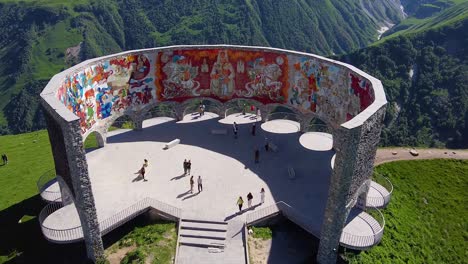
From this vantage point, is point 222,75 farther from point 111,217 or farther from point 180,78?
point 111,217

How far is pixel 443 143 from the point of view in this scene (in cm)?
8894

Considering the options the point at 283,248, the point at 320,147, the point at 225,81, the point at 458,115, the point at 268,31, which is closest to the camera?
the point at 283,248

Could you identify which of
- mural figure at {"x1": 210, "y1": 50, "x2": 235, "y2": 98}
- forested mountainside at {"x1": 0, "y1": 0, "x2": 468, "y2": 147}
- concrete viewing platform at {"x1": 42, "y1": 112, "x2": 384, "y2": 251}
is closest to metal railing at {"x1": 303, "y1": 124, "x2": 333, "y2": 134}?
concrete viewing platform at {"x1": 42, "y1": 112, "x2": 384, "y2": 251}

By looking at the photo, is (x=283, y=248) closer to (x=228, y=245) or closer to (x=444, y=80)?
(x=228, y=245)

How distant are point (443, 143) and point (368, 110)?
245ft

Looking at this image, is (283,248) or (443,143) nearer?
(283,248)

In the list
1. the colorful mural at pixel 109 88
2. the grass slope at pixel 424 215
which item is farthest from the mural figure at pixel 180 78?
the grass slope at pixel 424 215

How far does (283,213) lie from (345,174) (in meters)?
7.59

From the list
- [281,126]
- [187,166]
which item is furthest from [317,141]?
[187,166]

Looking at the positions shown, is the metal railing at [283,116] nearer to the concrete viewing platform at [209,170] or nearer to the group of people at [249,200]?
the concrete viewing platform at [209,170]

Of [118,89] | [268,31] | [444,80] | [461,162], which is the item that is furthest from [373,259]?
[268,31]

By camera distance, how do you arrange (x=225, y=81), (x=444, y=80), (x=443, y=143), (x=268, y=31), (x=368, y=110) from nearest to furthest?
(x=368, y=110) < (x=225, y=81) < (x=443, y=143) < (x=444, y=80) < (x=268, y=31)

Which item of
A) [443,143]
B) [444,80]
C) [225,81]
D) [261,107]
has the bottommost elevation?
[443,143]

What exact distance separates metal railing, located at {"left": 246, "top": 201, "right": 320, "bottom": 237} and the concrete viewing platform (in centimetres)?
35
